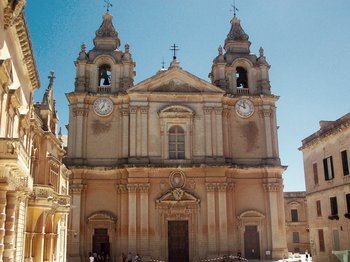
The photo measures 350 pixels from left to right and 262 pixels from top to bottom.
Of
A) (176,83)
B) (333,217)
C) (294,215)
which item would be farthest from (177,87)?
(294,215)

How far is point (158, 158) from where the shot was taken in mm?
30453

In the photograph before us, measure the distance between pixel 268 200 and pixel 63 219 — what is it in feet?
45.0

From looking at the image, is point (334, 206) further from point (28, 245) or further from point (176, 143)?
point (28, 245)

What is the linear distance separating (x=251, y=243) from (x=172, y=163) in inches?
298

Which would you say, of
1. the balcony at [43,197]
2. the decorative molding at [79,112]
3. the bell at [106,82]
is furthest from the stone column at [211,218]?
the balcony at [43,197]

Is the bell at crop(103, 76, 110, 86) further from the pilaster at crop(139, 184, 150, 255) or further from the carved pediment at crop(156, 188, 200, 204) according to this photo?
the carved pediment at crop(156, 188, 200, 204)

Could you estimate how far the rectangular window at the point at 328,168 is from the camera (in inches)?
1048

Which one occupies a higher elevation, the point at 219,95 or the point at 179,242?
the point at 219,95

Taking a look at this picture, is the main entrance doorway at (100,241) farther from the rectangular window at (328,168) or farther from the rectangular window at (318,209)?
the rectangular window at (328,168)

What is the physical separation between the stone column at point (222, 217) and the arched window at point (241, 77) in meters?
8.43

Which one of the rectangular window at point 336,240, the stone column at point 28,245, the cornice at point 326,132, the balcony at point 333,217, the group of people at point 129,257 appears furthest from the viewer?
the group of people at point 129,257

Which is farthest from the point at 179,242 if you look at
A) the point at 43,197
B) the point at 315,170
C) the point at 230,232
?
the point at 43,197

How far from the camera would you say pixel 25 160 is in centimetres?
1448

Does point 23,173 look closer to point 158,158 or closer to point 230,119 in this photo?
point 158,158
